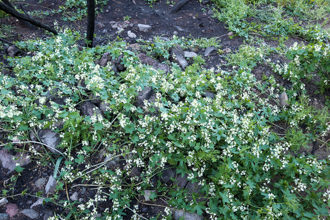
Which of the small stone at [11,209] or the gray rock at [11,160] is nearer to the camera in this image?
the small stone at [11,209]

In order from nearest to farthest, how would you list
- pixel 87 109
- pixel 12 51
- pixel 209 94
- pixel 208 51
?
pixel 87 109 → pixel 209 94 → pixel 12 51 → pixel 208 51

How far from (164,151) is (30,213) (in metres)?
1.62

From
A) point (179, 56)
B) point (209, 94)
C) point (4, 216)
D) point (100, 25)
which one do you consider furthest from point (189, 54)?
point (4, 216)

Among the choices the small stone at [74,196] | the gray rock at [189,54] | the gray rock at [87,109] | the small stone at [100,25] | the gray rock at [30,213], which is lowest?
the gray rock at [30,213]

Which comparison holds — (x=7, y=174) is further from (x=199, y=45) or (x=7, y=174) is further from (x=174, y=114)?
(x=199, y=45)

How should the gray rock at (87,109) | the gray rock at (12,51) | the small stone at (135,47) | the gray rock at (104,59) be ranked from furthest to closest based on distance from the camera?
the small stone at (135,47)
the gray rock at (12,51)
the gray rock at (104,59)
the gray rock at (87,109)

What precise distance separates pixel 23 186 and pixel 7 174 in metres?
0.27

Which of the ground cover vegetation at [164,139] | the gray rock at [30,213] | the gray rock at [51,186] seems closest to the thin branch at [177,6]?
the ground cover vegetation at [164,139]

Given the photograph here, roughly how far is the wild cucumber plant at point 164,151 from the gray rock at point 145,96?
58mm

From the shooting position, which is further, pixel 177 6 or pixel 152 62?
pixel 177 6

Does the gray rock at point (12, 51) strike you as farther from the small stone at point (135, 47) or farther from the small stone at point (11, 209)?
the small stone at point (11, 209)

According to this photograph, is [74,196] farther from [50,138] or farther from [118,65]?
[118,65]

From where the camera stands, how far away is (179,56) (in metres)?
4.48

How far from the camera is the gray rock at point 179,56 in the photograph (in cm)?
438
